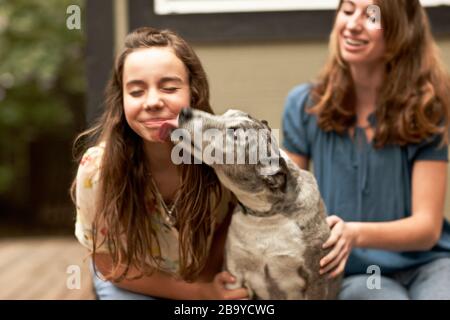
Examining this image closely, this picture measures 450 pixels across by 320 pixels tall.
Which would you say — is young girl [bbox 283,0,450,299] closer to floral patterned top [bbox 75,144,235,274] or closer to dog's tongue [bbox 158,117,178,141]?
floral patterned top [bbox 75,144,235,274]

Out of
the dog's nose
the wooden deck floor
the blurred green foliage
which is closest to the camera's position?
the dog's nose

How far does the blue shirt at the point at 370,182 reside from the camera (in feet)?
5.22

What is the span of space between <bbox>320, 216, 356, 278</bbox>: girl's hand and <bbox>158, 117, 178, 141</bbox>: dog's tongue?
0.40 m

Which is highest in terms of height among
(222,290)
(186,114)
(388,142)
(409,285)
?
(186,114)

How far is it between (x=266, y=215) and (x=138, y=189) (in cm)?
30

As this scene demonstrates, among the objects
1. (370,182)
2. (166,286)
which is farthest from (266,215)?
(370,182)

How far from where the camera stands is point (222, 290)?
4.26 ft

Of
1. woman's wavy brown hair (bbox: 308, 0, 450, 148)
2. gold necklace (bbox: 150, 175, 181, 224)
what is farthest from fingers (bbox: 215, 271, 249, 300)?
woman's wavy brown hair (bbox: 308, 0, 450, 148)

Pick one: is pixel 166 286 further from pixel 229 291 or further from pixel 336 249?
pixel 336 249

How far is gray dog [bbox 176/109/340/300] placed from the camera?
1105 mm

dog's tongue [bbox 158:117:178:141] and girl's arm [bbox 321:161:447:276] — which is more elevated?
dog's tongue [bbox 158:117:178:141]

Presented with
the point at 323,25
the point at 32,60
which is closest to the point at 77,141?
the point at 323,25

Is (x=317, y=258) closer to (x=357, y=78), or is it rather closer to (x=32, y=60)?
(x=357, y=78)
